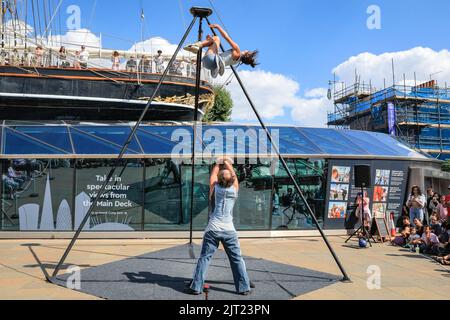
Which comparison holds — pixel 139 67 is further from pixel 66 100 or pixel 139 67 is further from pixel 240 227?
pixel 240 227

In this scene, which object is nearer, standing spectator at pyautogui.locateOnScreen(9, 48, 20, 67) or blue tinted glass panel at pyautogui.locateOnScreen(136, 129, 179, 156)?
blue tinted glass panel at pyautogui.locateOnScreen(136, 129, 179, 156)

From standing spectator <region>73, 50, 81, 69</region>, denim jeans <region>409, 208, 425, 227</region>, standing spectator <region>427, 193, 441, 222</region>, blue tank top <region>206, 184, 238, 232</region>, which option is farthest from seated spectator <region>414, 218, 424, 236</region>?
standing spectator <region>73, 50, 81, 69</region>

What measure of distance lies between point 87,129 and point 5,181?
2834 mm

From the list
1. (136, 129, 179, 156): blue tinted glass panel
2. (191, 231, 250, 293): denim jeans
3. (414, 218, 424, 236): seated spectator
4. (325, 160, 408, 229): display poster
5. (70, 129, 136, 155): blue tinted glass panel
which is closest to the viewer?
(191, 231, 250, 293): denim jeans

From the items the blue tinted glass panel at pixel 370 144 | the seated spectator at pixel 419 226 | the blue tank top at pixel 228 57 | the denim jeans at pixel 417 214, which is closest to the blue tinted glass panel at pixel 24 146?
the blue tank top at pixel 228 57

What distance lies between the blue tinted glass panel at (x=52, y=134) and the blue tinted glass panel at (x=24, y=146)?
213 mm

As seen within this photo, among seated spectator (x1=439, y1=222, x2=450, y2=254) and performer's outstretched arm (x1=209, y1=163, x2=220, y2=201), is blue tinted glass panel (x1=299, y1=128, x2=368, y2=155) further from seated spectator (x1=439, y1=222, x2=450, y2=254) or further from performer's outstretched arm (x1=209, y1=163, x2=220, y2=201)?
performer's outstretched arm (x1=209, y1=163, x2=220, y2=201)

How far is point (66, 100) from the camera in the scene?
1698cm

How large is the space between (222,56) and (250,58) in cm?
47

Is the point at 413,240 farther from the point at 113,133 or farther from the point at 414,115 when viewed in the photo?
the point at 414,115

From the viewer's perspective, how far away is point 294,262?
8.31m

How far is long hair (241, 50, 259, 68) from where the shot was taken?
641 cm

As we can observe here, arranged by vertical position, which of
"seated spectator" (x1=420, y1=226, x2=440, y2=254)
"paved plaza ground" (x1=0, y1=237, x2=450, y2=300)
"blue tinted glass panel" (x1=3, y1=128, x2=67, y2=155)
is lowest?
"paved plaza ground" (x1=0, y1=237, x2=450, y2=300)
